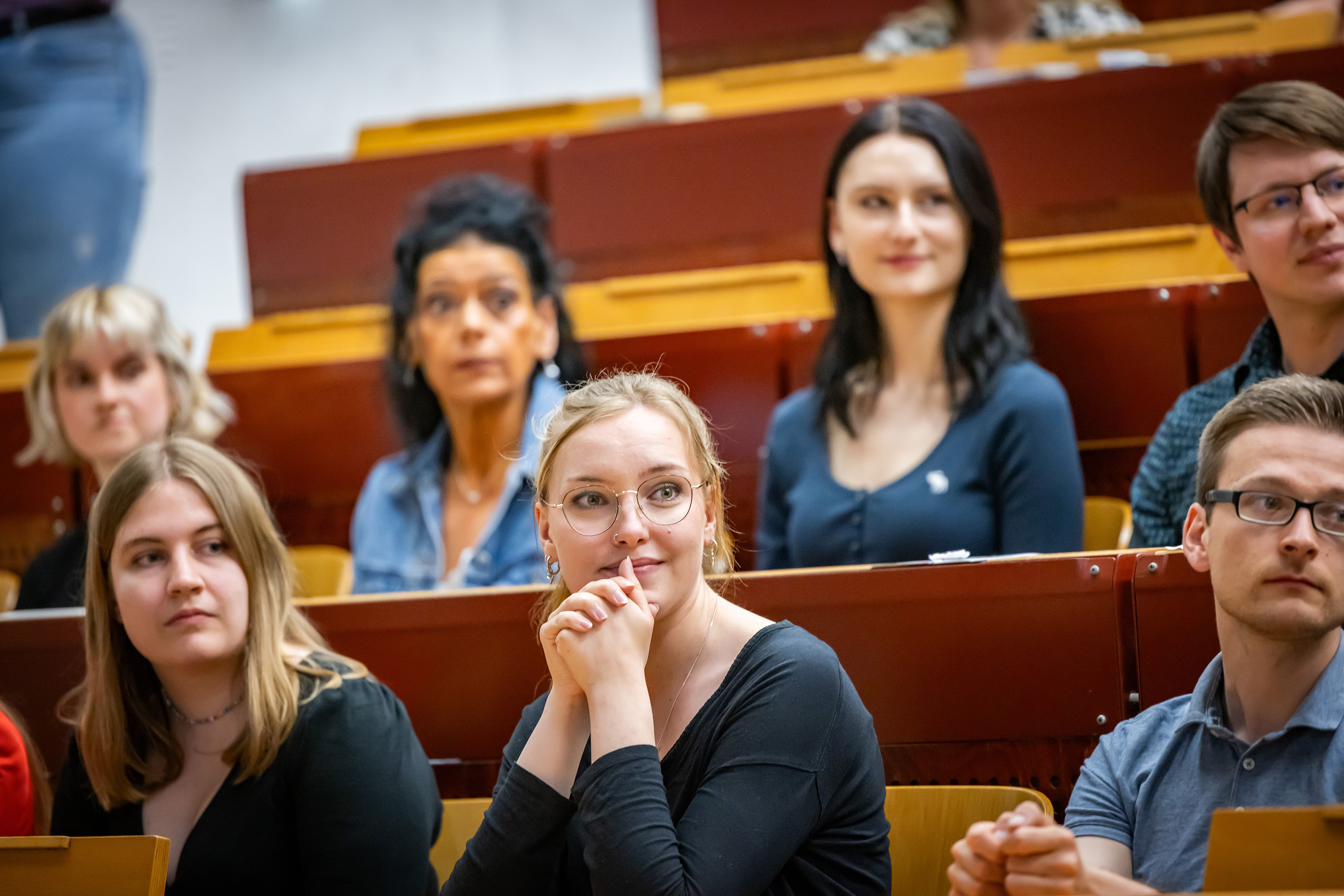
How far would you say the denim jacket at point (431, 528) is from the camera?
1.28 metres

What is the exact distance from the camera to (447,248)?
140cm

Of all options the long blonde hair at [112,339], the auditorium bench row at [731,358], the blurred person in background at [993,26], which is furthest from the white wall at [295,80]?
the long blonde hair at [112,339]

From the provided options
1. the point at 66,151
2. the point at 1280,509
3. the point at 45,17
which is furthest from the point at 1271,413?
the point at 45,17

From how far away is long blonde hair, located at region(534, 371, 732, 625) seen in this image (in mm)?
780

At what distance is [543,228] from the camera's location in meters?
1.47

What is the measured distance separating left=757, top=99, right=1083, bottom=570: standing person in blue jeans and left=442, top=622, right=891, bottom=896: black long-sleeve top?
0.43 m

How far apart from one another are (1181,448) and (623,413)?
1.62 ft

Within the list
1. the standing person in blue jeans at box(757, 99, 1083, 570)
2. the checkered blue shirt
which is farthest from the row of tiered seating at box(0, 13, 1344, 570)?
the checkered blue shirt

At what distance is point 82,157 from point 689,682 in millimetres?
1380

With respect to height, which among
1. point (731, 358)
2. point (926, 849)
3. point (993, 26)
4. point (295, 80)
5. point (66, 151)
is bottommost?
point (926, 849)

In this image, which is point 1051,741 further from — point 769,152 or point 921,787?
point 769,152

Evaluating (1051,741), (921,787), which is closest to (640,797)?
(921,787)

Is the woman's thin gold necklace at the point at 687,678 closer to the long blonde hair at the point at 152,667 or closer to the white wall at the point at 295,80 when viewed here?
the long blonde hair at the point at 152,667

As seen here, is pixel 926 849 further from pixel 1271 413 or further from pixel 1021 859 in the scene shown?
pixel 1271 413
